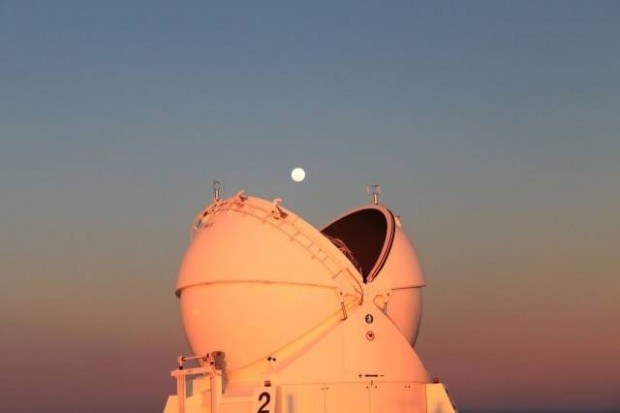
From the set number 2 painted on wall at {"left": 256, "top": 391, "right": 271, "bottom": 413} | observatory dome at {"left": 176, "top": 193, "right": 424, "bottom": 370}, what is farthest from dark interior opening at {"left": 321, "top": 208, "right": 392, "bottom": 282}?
number 2 painted on wall at {"left": 256, "top": 391, "right": 271, "bottom": 413}

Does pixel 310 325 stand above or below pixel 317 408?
above

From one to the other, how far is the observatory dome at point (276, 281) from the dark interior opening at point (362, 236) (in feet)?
0.20

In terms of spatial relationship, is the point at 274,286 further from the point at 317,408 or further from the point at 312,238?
the point at 317,408

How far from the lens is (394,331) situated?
1098 inches

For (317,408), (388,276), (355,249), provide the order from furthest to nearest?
(355,249) → (388,276) → (317,408)

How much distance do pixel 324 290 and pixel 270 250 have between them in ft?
5.88

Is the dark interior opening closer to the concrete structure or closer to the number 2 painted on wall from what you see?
the concrete structure

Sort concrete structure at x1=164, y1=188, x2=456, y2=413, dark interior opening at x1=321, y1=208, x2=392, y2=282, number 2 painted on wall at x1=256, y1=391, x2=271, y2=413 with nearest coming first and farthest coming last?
→ number 2 painted on wall at x1=256, y1=391, x2=271, y2=413, concrete structure at x1=164, y1=188, x2=456, y2=413, dark interior opening at x1=321, y1=208, x2=392, y2=282

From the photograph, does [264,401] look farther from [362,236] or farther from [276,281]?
[362,236]

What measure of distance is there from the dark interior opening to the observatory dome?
0.20 feet

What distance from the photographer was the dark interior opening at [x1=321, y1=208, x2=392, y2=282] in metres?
29.6

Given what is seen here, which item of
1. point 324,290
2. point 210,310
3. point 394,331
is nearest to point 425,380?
point 394,331

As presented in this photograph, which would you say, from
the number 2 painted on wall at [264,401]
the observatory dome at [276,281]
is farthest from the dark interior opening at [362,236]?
the number 2 painted on wall at [264,401]

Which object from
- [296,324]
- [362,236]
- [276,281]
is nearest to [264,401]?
[296,324]
